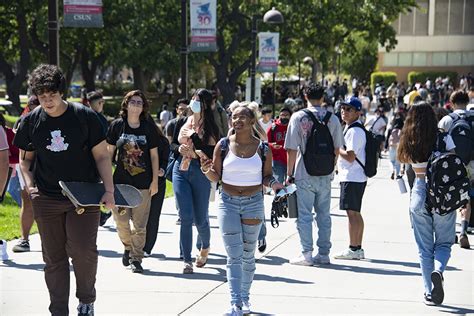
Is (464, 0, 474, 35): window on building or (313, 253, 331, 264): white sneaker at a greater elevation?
(464, 0, 474, 35): window on building

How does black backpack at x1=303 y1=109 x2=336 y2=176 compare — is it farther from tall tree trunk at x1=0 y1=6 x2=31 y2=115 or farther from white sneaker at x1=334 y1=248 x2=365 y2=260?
tall tree trunk at x1=0 y1=6 x2=31 y2=115

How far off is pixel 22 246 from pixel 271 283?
293cm

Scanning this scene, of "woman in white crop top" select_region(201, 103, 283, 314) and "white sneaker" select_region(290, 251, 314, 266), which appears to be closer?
"woman in white crop top" select_region(201, 103, 283, 314)

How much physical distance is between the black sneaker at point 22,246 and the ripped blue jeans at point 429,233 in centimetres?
431

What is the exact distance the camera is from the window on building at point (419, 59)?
Result: 64.4m

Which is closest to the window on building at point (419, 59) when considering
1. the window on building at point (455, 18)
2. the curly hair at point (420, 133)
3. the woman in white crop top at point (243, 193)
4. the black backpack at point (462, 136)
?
the window on building at point (455, 18)

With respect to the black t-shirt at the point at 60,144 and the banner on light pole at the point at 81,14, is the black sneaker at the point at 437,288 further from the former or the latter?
the banner on light pole at the point at 81,14

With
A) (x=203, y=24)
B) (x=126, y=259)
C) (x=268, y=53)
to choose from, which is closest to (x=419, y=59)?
(x=268, y=53)

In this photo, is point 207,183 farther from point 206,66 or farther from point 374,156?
point 206,66

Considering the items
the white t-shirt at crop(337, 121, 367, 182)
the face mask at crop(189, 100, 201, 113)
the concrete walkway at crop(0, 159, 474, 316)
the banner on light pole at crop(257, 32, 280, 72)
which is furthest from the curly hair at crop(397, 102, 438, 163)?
the banner on light pole at crop(257, 32, 280, 72)

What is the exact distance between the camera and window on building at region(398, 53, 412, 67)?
6444 cm

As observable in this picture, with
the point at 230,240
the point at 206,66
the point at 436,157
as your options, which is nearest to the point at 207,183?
the point at 230,240

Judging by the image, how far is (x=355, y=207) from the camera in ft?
30.4

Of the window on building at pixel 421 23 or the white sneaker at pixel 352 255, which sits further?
the window on building at pixel 421 23
